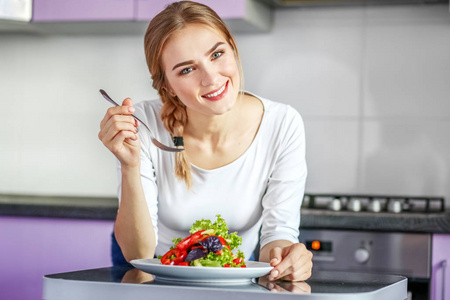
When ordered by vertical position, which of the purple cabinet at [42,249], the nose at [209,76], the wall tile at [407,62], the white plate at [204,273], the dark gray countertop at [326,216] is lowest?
the purple cabinet at [42,249]

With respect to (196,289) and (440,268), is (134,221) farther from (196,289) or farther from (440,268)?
(440,268)

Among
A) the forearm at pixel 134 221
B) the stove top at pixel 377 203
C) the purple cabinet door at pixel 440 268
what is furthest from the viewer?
the stove top at pixel 377 203

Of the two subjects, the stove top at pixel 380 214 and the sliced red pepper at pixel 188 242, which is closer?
the sliced red pepper at pixel 188 242

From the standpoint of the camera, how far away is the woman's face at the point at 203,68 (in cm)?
152

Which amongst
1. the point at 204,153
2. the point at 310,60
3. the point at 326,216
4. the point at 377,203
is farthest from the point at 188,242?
the point at 310,60

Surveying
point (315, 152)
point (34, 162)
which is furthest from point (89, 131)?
point (315, 152)

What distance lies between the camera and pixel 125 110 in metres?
1.31

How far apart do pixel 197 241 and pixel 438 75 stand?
1960 mm

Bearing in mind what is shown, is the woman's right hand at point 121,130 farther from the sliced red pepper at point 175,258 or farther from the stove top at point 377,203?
the stove top at point 377,203

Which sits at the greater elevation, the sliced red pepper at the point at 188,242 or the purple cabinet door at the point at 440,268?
the sliced red pepper at the point at 188,242

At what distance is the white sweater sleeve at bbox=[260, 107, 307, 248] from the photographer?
1.55 m

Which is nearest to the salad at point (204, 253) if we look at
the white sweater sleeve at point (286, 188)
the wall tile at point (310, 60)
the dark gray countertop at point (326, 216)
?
the white sweater sleeve at point (286, 188)

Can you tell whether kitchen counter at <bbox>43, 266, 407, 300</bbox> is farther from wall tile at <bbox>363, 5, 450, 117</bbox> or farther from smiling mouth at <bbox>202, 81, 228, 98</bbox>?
wall tile at <bbox>363, 5, 450, 117</bbox>

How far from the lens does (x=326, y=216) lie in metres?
2.34
